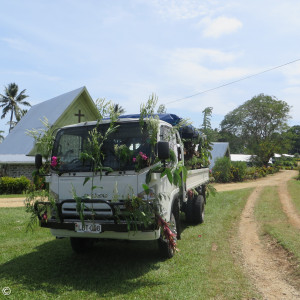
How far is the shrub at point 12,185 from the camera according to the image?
1769 cm

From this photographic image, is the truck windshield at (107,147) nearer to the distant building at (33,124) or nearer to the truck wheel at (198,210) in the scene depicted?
the truck wheel at (198,210)

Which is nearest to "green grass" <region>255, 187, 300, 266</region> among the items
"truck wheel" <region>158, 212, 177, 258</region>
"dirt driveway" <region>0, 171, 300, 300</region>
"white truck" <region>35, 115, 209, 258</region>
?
"dirt driveway" <region>0, 171, 300, 300</region>

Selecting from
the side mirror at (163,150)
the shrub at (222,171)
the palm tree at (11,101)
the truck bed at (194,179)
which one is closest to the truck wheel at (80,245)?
the truck bed at (194,179)

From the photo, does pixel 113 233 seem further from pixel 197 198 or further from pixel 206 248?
pixel 197 198

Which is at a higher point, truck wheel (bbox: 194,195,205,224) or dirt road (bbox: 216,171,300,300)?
truck wheel (bbox: 194,195,205,224)

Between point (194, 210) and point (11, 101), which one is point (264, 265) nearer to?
point (194, 210)

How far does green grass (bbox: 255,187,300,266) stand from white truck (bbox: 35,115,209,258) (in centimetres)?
269

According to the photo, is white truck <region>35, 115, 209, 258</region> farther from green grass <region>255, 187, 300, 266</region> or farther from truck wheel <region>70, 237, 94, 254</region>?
green grass <region>255, 187, 300, 266</region>

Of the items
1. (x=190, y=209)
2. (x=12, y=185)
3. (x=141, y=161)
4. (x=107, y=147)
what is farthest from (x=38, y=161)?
(x=12, y=185)

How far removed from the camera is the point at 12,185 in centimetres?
1778

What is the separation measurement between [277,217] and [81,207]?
773 cm

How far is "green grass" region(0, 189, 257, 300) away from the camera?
14.4 feet

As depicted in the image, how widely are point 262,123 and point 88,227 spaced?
202 feet

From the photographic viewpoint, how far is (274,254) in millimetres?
6414
